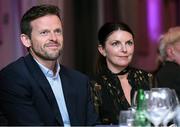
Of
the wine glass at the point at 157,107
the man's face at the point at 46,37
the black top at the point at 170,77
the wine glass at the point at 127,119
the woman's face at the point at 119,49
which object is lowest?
the black top at the point at 170,77

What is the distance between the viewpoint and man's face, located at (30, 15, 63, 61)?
247 centimetres

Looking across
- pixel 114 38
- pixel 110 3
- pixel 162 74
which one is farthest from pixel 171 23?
pixel 114 38

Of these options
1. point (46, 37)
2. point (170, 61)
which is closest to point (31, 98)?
point (46, 37)

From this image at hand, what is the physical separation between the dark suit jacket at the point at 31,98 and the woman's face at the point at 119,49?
25.0 inches

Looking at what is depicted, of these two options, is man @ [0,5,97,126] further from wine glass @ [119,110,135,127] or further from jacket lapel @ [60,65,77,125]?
wine glass @ [119,110,135,127]

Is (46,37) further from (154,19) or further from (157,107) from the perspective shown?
(154,19)

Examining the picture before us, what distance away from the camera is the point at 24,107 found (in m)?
2.33

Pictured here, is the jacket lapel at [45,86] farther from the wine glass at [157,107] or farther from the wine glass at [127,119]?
the wine glass at [157,107]

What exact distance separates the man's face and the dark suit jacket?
0.08 meters

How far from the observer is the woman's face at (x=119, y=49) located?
3.06 metres

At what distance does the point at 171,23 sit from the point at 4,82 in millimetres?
4200

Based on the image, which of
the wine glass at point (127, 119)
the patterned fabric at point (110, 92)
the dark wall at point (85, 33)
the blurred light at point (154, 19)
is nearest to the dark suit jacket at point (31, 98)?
the patterned fabric at point (110, 92)

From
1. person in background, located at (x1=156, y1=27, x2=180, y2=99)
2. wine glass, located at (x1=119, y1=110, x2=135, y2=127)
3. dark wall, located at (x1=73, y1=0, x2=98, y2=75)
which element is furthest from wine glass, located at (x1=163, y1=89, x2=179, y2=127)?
dark wall, located at (x1=73, y1=0, x2=98, y2=75)

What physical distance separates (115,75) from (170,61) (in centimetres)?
83
